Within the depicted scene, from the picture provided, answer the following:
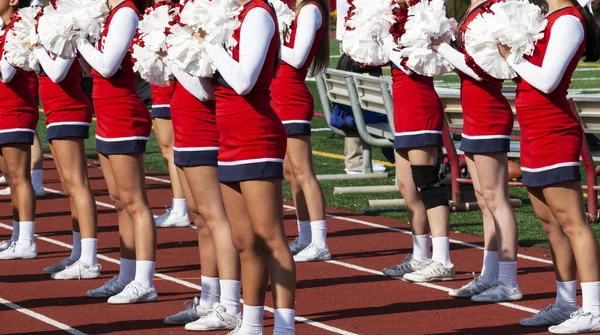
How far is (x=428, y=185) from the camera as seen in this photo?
22.8 feet

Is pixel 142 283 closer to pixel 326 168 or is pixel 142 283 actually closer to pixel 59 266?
pixel 59 266

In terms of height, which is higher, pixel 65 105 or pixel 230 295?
pixel 65 105

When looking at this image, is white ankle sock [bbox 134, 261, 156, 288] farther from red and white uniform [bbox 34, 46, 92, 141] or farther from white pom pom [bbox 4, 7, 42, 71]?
white pom pom [bbox 4, 7, 42, 71]

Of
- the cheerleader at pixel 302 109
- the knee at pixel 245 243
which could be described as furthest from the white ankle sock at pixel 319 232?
the knee at pixel 245 243

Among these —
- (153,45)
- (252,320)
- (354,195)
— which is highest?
(153,45)

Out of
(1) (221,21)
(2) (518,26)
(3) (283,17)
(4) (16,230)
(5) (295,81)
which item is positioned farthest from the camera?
(4) (16,230)

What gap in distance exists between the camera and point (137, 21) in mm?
6266

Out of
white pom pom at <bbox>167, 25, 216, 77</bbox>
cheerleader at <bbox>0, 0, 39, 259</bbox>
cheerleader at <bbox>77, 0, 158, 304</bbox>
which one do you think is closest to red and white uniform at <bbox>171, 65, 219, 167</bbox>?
white pom pom at <bbox>167, 25, 216, 77</bbox>

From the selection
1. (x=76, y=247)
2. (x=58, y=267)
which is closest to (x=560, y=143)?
(x=76, y=247)

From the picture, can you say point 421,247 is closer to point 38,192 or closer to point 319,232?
point 319,232

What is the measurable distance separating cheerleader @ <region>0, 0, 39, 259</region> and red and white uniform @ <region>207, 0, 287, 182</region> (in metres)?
3.16

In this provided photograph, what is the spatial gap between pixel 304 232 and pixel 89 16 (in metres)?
2.48

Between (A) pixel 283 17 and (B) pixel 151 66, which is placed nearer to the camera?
(B) pixel 151 66

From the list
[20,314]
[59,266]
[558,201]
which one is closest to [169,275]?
[59,266]
